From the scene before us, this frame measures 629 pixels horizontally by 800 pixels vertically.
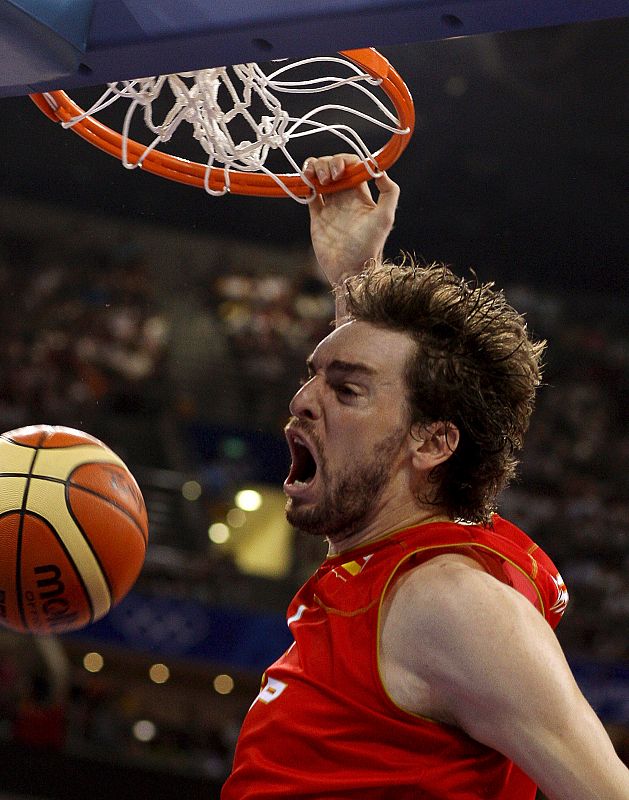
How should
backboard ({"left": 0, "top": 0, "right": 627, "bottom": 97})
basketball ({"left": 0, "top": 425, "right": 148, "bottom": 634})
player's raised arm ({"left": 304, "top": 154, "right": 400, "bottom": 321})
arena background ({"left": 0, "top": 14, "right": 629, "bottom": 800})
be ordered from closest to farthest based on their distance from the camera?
backboard ({"left": 0, "top": 0, "right": 627, "bottom": 97}) → basketball ({"left": 0, "top": 425, "right": 148, "bottom": 634}) → player's raised arm ({"left": 304, "top": 154, "right": 400, "bottom": 321}) → arena background ({"left": 0, "top": 14, "right": 629, "bottom": 800})

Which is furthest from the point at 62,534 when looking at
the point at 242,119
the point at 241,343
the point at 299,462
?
the point at 241,343

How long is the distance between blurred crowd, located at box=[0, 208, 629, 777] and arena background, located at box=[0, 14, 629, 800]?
0.9 inches

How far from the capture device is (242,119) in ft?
8.67

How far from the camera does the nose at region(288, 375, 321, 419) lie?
203 cm

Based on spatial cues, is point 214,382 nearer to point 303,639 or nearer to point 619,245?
point 619,245

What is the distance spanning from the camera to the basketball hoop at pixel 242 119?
241 centimetres

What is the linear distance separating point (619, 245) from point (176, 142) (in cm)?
913

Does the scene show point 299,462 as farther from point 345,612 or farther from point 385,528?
point 345,612

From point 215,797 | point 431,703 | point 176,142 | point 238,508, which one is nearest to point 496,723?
point 431,703

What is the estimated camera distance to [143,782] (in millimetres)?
7070

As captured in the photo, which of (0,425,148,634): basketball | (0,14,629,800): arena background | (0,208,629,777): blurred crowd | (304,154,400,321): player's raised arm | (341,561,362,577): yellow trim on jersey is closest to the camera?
(341,561,362,577): yellow trim on jersey

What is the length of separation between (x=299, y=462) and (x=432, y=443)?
0.29 meters

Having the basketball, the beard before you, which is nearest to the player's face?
the beard

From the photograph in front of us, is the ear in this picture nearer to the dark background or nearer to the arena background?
the arena background
